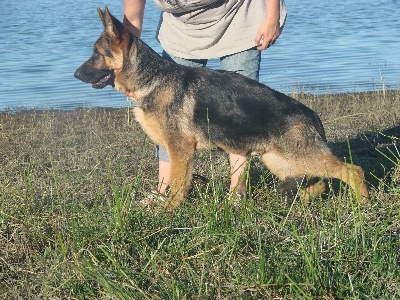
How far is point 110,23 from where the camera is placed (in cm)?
544

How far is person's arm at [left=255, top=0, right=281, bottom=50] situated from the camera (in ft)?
17.8

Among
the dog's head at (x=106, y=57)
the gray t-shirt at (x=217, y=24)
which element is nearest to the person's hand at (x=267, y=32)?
the gray t-shirt at (x=217, y=24)

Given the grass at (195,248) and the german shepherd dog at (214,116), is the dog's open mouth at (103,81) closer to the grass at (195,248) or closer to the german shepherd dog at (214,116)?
the german shepherd dog at (214,116)

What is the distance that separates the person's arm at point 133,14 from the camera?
5.83 metres

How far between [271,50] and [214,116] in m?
8.72

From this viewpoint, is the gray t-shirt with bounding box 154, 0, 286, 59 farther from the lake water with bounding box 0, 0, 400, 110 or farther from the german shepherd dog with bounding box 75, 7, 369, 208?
the lake water with bounding box 0, 0, 400, 110

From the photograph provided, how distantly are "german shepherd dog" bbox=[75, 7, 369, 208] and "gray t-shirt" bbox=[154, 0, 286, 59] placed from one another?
25 cm

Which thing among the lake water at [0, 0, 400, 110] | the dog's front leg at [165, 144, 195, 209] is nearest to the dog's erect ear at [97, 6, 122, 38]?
the dog's front leg at [165, 144, 195, 209]

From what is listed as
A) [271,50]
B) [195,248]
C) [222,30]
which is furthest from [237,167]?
[271,50]

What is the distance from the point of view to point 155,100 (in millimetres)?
5535

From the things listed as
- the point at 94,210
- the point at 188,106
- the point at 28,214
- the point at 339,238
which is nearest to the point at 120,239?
the point at 94,210

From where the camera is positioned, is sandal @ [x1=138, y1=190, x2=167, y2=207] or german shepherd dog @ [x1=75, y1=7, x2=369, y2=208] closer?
sandal @ [x1=138, y1=190, x2=167, y2=207]

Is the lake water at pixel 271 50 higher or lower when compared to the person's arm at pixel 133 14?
lower

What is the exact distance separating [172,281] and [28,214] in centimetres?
129
